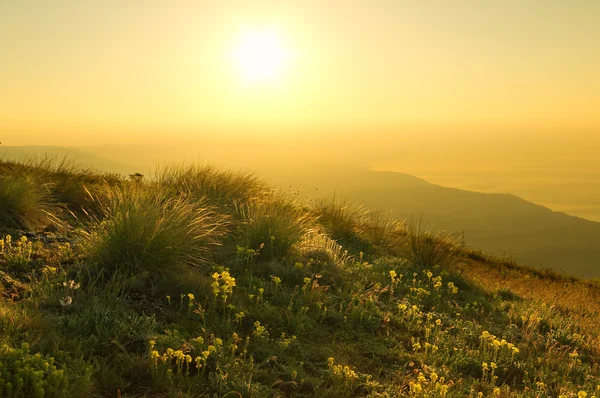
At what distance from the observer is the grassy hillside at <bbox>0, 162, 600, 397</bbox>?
3.83 metres

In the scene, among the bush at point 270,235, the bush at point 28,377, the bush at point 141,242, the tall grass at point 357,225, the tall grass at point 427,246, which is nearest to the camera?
the bush at point 28,377

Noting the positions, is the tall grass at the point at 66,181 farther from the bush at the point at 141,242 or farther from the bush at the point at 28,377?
the bush at the point at 28,377

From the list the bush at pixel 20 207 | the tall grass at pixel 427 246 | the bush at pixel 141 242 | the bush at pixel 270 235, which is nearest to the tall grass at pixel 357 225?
the tall grass at pixel 427 246

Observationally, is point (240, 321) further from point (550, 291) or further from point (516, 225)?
point (516, 225)

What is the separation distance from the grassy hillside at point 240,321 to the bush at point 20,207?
0.02m

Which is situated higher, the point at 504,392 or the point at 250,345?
the point at 250,345

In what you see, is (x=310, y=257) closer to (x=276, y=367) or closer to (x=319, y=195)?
(x=276, y=367)

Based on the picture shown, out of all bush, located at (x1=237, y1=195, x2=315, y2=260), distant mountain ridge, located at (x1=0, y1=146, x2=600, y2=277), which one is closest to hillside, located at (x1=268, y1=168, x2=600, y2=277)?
distant mountain ridge, located at (x1=0, y1=146, x2=600, y2=277)

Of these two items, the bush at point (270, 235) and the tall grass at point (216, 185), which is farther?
the tall grass at point (216, 185)

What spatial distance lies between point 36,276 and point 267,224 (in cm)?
319

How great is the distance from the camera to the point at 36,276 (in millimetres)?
5656

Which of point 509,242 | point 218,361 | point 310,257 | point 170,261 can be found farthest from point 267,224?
point 509,242

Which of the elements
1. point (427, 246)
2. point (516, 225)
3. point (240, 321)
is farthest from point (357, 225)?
point (516, 225)

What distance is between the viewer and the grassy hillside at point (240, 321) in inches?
151
